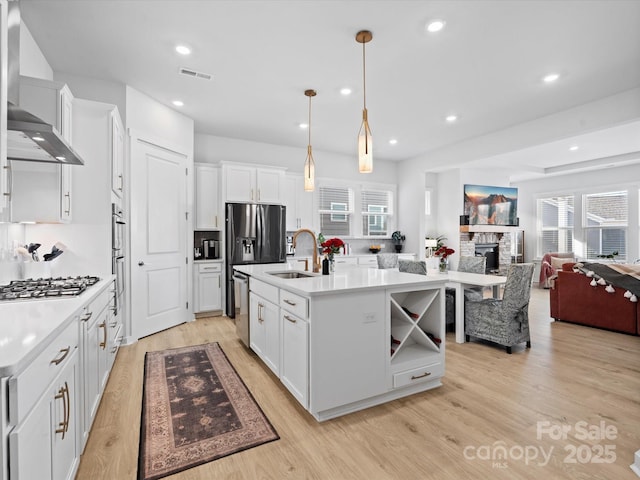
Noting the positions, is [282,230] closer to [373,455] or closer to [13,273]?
[13,273]

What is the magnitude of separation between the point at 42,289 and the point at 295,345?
1.64 metres

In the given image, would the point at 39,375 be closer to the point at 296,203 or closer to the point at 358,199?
the point at 296,203

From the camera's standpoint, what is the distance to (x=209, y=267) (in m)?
5.06

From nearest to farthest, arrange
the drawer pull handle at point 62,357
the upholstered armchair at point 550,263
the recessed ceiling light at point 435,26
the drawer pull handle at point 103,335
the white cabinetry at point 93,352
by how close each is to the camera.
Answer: the drawer pull handle at point 62,357 < the white cabinetry at point 93,352 < the drawer pull handle at point 103,335 < the recessed ceiling light at point 435,26 < the upholstered armchair at point 550,263

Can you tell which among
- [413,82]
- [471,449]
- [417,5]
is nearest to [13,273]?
[471,449]

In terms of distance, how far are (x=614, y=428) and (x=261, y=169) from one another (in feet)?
16.6

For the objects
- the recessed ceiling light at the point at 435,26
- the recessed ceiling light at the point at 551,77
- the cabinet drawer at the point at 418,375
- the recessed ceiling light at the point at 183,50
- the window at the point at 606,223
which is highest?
the recessed ceiling light at the point at 183,50

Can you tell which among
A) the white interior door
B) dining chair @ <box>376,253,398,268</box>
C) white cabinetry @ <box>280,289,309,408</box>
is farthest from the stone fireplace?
white cabinetry @ <box>280,289,309,408</box>

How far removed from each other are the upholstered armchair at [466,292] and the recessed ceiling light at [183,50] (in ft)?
12.9

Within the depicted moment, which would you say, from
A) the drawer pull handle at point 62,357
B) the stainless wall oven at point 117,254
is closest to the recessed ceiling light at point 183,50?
the stainless wall oven at point 117,254

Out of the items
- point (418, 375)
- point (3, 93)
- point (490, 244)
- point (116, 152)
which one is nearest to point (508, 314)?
point (418, 375)

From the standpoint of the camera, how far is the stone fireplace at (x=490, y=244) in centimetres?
741

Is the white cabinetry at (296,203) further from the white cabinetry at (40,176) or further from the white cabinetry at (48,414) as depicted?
the white cabinetry at (48,414)

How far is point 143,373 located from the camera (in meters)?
2.97
